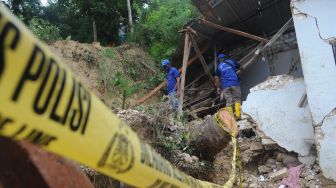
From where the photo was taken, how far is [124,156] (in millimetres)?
1337

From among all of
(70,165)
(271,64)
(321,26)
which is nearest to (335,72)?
(321,26)

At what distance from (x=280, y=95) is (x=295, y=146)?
1027 millimetres

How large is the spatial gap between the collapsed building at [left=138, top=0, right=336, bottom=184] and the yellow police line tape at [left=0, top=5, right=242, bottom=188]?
5.61 metres

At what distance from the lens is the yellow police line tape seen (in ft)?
2.94

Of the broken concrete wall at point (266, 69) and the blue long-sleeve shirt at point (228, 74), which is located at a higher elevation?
the broken concrete wall at point (266, 69)

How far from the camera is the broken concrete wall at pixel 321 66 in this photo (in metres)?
6.26

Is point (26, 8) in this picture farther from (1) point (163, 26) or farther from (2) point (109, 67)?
(1) point (163, 26)

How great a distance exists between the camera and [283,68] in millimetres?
9758

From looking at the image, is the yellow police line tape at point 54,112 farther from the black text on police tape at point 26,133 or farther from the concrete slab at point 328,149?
the concrete slab at point 328,149

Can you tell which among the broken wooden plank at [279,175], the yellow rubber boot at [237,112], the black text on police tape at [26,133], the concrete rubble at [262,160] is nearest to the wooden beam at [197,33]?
the yellow rubber boot at [237,112]

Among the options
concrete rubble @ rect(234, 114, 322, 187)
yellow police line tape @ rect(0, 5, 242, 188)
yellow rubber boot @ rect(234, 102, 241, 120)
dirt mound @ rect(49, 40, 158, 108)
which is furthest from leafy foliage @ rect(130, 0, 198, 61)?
yellow police line tape @ rect(0, 5, 242, 188)

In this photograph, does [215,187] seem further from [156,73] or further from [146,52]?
[146,52]

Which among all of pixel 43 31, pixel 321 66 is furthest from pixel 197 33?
pixel 43 31

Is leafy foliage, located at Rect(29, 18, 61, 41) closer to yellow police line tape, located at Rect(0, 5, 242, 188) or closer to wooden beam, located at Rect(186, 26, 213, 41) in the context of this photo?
wooden beam, located at Rect(186, 26, 213, 41)
